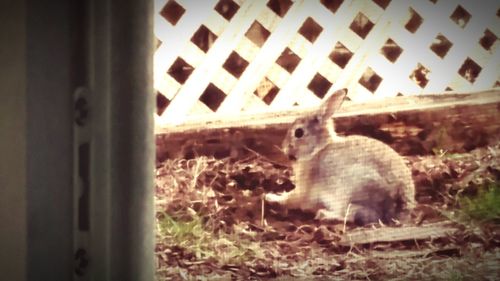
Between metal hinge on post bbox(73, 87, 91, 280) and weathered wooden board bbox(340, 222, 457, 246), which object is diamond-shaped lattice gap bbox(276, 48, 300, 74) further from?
metal hinge on post bbox(73, 87, 91, 280)

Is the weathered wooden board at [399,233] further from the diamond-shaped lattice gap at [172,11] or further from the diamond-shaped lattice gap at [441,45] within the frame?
the diamond-shaped lattice gap at [172,11]

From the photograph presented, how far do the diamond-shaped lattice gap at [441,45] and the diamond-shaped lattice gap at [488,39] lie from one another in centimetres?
7

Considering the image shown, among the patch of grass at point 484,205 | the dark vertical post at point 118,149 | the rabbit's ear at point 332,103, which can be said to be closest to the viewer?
the dark vertical post at point 118,149

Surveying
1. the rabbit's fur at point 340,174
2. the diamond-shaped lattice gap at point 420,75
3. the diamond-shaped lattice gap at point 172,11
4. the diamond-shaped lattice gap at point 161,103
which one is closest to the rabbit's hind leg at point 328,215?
the rabbit's fur at point 340,174

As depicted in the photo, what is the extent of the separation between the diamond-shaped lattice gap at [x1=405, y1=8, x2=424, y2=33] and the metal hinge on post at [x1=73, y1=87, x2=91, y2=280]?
82 cm

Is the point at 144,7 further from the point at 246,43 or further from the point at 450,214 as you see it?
the point at 450,214

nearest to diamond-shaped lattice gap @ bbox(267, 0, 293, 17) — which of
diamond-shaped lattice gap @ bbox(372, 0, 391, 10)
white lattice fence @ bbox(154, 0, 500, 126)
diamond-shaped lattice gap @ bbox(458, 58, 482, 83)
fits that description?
white lattice fence @ bbox(154, 0, 500, 126)

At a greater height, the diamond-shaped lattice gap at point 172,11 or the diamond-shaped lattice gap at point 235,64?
the diamond-shaped lattice gap at point 172,11

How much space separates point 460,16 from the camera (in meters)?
1.18

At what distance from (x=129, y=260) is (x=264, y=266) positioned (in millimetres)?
465

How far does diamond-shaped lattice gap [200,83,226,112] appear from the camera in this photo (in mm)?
1278

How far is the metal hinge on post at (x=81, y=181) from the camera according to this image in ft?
2.61

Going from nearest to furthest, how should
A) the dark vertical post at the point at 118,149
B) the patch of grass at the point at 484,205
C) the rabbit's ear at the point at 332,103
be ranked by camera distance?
the dark vertical post at the point at 118,149, the patch of grass at the point at 484,205, the rabbit's ear at the point at 332,103

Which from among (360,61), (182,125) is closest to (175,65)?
(182,125)
